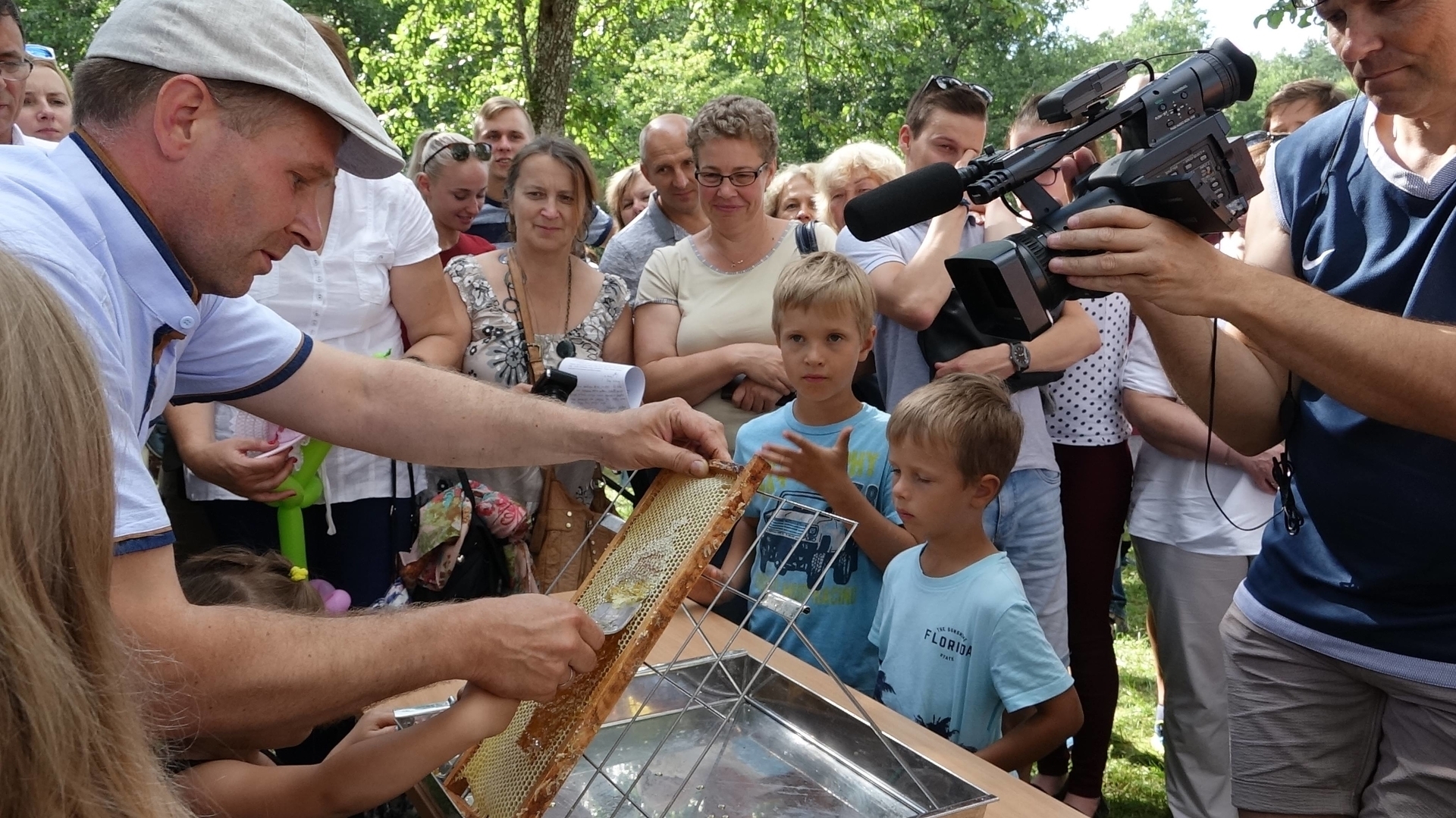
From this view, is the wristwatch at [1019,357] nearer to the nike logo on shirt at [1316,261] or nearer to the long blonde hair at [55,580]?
the nike logo on shirt at [1316,261]

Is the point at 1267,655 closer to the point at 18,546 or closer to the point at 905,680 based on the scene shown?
the point at 905,680

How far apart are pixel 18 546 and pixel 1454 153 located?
228cm

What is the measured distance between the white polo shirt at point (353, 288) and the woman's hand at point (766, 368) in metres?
1.24

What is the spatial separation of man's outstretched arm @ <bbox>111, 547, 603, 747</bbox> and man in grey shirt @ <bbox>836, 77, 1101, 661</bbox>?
2235 millimetres

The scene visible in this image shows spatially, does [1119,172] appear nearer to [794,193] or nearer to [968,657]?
[968,657]

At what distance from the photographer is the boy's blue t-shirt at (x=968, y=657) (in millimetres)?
2750

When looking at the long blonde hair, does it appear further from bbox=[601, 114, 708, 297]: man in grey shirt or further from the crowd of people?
bbox=[601, 114, 708, 297]: man in grey shirt

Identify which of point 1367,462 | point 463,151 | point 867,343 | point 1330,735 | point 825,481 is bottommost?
point 1330,735

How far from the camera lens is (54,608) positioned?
1.02 m

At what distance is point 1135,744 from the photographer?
531cm

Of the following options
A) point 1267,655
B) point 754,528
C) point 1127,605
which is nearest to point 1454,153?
point 1267,655

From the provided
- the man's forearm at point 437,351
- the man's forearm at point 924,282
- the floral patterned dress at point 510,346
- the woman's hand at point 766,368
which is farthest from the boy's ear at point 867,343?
the man's forearm at point 437,351

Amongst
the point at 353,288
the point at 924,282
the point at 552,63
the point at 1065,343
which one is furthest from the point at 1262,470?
the point at 552,63

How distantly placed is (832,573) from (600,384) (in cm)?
95
